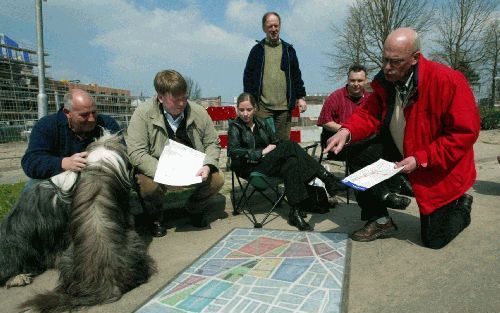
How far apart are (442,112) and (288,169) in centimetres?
156

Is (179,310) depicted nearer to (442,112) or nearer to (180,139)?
(180,139)

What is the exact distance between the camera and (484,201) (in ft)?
15.4

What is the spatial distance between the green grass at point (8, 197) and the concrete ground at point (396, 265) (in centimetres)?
187

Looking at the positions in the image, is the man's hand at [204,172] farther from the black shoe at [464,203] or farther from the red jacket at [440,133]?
the black shoe at [464,203]

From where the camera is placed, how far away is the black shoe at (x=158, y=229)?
13.2 feet

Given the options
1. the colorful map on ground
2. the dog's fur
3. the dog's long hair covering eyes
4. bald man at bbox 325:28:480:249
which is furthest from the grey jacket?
bald man at bbox 325:28:480:249

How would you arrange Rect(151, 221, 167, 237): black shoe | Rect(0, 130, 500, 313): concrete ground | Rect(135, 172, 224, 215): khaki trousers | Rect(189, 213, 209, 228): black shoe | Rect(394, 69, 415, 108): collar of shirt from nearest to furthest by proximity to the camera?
1. Rect(0, 130, 500, 313): concrete ground
2. Rect(394, 69, 415, 108): collar of shirt
3. Rect(135, 172, 224, 215): khaki trousers
4. Rect(151, 221, 167, 237): black shoe
5. Rect(189, 213, 209, 228): black shoe

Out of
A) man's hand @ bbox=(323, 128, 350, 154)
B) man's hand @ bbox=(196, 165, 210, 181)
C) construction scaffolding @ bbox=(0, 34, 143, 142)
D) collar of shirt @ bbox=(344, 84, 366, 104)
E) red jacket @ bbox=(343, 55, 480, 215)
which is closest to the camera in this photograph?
red jacket @ bbox=(343, 55, 480, 215)

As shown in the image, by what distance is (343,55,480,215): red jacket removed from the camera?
308 centimetres

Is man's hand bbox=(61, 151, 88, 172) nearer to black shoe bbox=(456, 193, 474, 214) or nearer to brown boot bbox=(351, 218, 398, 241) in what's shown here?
brown boot bbox=(351, 218, 398, 241)

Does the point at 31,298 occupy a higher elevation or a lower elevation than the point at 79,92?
lower

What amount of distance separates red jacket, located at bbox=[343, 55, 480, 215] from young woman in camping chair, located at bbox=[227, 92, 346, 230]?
1016 millimetres

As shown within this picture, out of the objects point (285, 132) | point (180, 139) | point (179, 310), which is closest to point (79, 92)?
point (180, 139)

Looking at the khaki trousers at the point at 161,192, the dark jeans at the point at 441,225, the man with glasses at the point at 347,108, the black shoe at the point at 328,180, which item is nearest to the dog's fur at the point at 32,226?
the khaki trousers at the point at 161,192
